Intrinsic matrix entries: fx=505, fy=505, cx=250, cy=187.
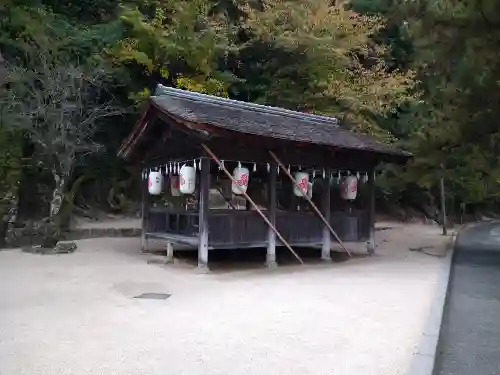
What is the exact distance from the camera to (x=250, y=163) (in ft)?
38.9

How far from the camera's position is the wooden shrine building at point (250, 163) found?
438 inches

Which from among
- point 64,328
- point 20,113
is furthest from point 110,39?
point 64,328

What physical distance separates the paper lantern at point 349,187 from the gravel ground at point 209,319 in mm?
2646

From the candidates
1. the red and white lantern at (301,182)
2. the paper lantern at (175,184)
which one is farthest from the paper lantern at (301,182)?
the paper lantern at (175,184)

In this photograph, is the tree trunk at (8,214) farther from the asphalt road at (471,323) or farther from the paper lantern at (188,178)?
the asphalt road at (471,323)

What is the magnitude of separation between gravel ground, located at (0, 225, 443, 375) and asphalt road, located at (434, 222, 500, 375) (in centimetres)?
38

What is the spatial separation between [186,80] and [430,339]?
13.7 meters

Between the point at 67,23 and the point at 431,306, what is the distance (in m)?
17.6

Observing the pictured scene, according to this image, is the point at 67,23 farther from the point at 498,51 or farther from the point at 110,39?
the point at 498,51

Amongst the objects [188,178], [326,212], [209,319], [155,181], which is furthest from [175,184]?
[209,319]

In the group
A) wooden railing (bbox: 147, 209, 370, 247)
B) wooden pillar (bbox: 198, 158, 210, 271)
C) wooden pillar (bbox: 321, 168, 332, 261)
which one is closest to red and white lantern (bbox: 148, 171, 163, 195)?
wooden railing (bbox: 147, 209, 370, 247)

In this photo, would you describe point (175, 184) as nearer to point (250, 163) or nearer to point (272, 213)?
point (250, 163)

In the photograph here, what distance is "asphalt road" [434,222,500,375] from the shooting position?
5.20m

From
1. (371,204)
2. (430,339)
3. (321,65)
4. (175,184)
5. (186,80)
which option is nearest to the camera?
(430,339)
